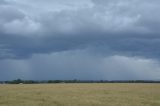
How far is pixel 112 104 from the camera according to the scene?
40.2 m

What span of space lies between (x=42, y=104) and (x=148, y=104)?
37.5 ft

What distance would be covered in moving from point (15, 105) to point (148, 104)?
14.2m

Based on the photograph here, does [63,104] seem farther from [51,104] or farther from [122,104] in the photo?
[122,104]

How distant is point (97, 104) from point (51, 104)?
4892 mm

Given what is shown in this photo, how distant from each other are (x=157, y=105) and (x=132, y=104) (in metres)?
2.64

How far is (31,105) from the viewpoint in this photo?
128 feet

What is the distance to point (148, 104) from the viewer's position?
4066cm

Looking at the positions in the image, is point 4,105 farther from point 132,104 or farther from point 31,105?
point 132,104

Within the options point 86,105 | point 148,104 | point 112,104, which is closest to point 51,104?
point 86,105

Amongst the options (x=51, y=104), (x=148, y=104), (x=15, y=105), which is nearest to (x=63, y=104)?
(x=51, y=104)

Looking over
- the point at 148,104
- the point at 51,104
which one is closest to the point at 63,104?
the point at 51,104

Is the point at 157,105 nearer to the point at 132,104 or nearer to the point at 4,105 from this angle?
the point at 132,104

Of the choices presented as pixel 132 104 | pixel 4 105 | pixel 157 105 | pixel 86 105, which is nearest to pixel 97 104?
pixel 86 105

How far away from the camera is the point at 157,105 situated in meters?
40.0
